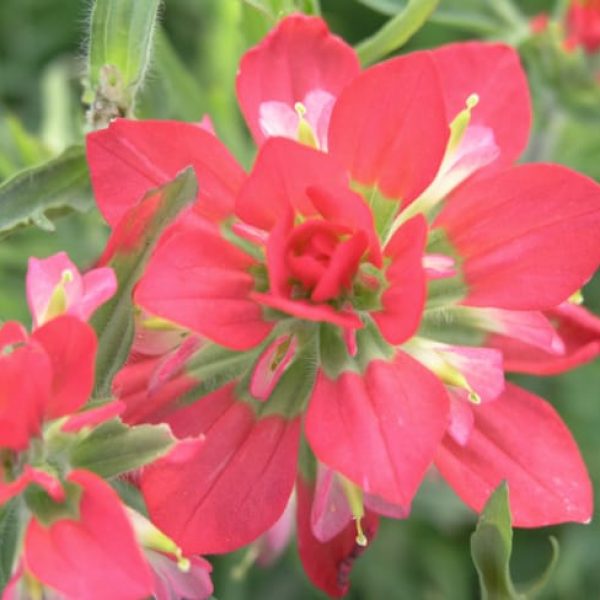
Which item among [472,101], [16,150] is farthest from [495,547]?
[16,150]

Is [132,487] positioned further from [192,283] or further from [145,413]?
[192,283]

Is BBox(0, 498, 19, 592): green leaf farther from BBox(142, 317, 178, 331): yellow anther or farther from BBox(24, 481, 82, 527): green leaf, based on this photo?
BBox(142, 317, 178, 331): yellow anther

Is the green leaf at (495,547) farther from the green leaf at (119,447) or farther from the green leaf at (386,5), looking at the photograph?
the green leaf at (386,5)

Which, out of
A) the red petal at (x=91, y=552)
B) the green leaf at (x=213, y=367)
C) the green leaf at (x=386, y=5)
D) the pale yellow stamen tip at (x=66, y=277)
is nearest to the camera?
the red petal at (x=91, y=552)

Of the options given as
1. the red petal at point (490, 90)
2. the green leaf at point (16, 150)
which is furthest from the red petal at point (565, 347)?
the green leaf at point (16, 150)

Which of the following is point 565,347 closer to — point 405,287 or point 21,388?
point 405,287

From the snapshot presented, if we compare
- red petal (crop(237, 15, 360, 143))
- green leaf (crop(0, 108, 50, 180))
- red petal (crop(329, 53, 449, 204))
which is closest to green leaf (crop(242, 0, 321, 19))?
red petal (crop(237, 15, 360, 143))

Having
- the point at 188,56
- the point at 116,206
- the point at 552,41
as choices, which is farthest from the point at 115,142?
the point at 188,56
